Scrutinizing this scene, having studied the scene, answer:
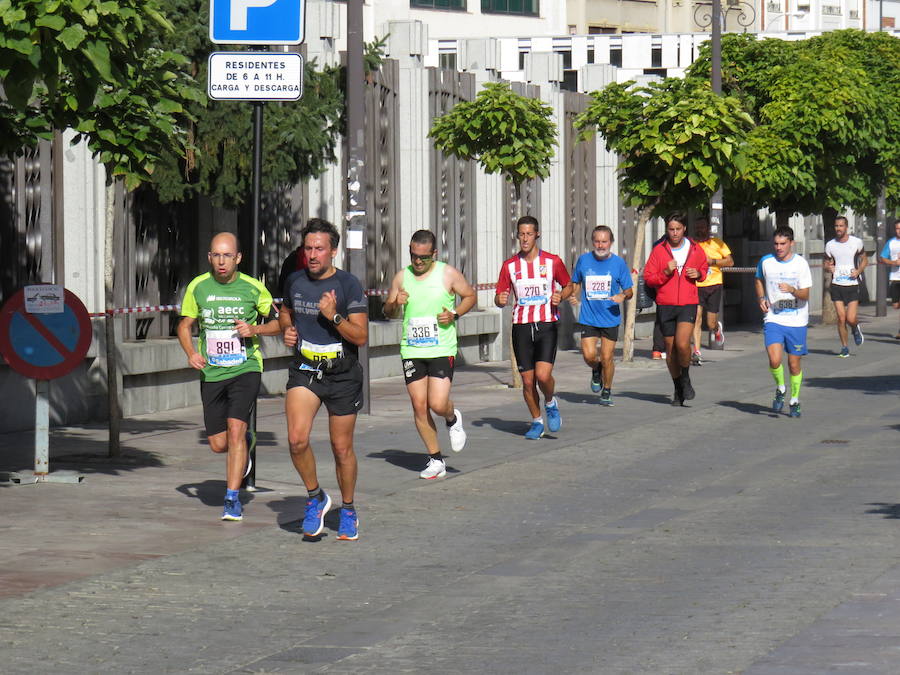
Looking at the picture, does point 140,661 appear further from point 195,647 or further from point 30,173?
point 30,173

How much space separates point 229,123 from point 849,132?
1488cm

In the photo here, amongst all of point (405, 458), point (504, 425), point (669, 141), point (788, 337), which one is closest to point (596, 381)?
point (788, 337)

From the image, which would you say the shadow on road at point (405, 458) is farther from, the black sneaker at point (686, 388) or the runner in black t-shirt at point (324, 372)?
the black sneaker at point (686, 388)

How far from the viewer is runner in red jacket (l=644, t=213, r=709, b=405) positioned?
1758 centimetres

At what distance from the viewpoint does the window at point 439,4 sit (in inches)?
1991

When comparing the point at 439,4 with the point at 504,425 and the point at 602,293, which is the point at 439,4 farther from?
the point at 504,425

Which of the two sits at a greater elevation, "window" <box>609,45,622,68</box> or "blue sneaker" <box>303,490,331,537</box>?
"window" <box>609,45,622,68</box>

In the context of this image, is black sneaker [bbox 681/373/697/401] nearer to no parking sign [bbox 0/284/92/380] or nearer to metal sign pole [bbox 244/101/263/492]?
metal sign pole [bbox 244/101/263/492]

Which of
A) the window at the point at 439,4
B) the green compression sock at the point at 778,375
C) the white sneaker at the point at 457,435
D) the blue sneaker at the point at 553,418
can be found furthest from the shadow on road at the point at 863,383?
the window at the point at 439,4

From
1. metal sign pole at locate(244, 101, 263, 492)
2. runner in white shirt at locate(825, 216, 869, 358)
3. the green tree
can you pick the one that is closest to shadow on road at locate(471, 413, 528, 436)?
metal sign pole at locate(244, 101, 263, 492)

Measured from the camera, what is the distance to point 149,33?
1055cm

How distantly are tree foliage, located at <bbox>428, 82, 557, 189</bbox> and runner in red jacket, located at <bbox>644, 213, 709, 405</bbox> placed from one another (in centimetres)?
212

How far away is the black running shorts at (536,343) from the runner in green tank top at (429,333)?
2.29m

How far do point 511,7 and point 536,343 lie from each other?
42.1m
